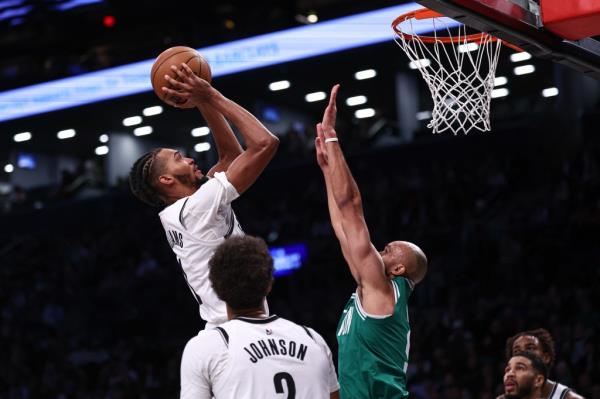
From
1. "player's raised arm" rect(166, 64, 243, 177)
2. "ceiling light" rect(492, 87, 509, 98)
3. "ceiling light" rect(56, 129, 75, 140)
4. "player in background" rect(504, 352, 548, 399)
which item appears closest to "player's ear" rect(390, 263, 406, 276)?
"player's raised arm" rect(166, 64, 243, 177)

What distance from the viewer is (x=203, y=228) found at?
4207 millimetres

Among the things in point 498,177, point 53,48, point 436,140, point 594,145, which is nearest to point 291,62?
point 436,140

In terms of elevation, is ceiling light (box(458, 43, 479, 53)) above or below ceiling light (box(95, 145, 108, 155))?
above

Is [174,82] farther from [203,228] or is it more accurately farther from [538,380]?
[538,380]

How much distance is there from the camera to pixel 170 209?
14.0 ft

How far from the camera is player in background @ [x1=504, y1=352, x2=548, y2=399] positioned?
5418 millimetres

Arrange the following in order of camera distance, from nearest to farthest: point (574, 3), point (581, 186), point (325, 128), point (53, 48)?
point (325, 128), point (574, 3), point (581, 186), point (53, 48)

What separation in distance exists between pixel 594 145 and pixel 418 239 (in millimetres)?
2897

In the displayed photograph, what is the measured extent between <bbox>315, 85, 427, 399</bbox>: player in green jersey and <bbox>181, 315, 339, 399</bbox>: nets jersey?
1.12 m

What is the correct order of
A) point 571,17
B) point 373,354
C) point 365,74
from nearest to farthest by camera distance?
point 373,354
point 571,17
point 365,74

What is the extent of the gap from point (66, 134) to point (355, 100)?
23.6 ft

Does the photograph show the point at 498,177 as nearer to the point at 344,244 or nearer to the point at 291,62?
the point at 291,62

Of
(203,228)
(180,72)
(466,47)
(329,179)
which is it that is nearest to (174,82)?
(180,72)

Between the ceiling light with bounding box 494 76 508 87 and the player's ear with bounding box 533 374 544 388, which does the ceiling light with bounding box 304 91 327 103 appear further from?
the player's ear with bounding box 533 374 544 388
